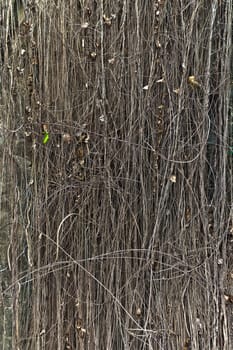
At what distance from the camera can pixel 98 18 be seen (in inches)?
45.2

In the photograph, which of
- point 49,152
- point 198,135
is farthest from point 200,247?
point 49,152

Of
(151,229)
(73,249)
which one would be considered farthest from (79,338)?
(151,229)

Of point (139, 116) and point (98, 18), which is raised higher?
point (98, 18)

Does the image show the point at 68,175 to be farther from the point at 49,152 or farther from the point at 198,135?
the point at 198,135

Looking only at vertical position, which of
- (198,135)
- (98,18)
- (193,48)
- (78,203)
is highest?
(98,18)

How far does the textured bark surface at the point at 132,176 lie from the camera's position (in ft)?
3.76

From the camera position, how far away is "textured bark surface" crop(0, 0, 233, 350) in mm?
1145

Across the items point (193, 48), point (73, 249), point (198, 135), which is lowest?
point (73, 249)

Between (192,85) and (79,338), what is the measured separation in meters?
0.93

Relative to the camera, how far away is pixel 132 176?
1.15 meters

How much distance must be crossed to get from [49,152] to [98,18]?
1.56ft

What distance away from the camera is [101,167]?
1.16 meters

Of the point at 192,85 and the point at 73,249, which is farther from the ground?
the point at 192,85

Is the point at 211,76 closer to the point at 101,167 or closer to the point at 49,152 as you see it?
the point at 101,167
